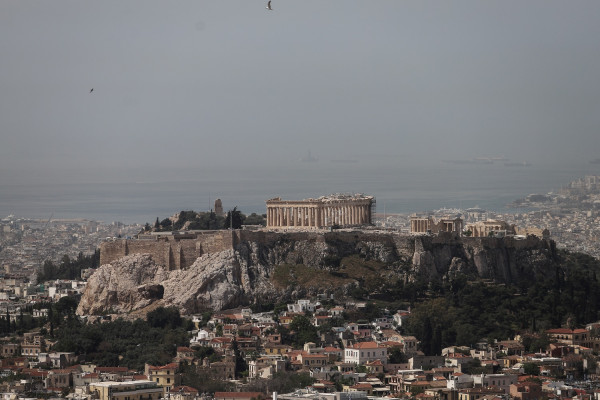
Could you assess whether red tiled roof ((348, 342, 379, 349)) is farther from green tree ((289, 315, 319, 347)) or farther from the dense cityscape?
green tree ((289, 315, 319, 347))

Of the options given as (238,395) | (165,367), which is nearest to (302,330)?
(165,367)

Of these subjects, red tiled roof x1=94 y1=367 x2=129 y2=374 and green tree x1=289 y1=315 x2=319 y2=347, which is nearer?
red tiled roof x1=94 y1=367 x2=129 y2=374

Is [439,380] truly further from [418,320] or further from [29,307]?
[29,307]

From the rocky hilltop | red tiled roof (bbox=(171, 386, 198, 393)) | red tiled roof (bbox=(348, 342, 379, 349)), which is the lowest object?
red tiled roof (bbox=(171, 386, 198, 393))

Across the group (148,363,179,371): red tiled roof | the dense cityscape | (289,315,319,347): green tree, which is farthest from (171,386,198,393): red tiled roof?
(289,315,319,347): green tree

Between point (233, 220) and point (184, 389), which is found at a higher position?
point (233, 220)

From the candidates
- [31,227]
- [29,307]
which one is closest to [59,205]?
[31,227]

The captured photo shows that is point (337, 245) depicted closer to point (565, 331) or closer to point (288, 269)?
point (288, 269)
